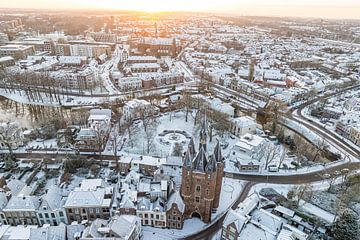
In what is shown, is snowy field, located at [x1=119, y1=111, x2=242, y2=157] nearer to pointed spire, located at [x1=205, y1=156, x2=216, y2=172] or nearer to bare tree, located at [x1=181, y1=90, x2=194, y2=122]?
bare tree, located at [x1=181, y1=90, x2=194, y2=122]

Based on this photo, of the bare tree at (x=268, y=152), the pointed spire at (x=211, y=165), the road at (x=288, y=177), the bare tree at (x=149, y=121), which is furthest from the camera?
the bare tree at (x=149, y=121)

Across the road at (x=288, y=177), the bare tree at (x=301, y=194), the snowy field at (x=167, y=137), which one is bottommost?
the road at (x=288, y=177)

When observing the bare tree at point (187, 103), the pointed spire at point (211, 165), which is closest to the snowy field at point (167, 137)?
the bare tree at point (187, 103)

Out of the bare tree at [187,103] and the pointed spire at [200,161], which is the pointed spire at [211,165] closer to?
the pointed spire at [200,161]

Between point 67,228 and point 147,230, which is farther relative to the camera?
point 147,230

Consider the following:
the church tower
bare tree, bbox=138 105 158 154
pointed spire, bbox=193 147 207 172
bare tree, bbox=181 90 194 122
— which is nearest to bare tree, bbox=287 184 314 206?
the church tower

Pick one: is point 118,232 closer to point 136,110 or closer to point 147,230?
point 147,230

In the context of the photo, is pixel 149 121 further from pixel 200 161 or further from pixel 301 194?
pixel 301 194

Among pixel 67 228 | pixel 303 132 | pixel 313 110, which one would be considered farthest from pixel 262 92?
pixel 67 228
